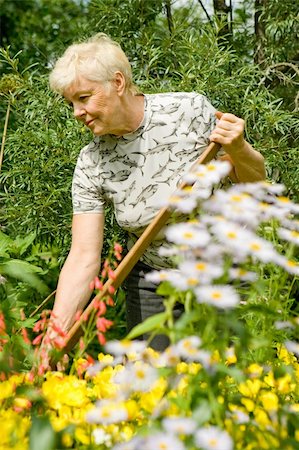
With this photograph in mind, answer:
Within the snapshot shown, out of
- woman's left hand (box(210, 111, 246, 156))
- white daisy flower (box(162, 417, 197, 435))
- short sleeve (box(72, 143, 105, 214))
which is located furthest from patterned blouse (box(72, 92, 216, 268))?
white daisy flower (box(162, 417, 197, 435))

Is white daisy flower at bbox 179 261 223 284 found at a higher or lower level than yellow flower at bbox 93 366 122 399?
higher

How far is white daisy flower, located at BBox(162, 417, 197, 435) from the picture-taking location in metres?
1.03

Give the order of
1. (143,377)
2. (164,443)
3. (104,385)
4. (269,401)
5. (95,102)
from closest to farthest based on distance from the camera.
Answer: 1. (164,443)
2. (143,377)
3. (269,401)
4. (104,385)
5. (95,102)

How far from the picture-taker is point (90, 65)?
2338 mm

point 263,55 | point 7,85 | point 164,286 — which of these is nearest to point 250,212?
point 164,286

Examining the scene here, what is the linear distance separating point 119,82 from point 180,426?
153 cm

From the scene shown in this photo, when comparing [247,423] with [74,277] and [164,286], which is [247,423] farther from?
[74,277]

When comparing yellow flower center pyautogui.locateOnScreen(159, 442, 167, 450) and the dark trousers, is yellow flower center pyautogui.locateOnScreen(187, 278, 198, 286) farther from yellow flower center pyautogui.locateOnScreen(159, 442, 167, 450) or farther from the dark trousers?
the dark trousers

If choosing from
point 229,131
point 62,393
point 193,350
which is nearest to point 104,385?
point 62,393

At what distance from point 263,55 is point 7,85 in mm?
1331

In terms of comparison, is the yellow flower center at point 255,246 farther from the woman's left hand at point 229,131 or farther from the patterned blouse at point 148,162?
the patterned blouse at point 148,162

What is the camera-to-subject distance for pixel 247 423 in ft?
4.05

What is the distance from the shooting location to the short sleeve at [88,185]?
98.1 inches

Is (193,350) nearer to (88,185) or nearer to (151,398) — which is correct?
(151,398)
